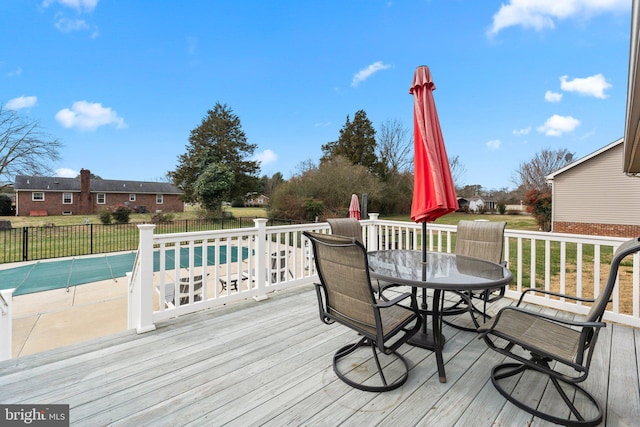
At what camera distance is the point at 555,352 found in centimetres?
161

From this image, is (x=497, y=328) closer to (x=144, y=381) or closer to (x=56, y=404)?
(x=144, y=381)

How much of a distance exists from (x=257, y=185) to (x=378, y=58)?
46.1ft

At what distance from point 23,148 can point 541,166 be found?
3656cm

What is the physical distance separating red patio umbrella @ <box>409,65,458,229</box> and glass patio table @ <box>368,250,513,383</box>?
483 millimetres

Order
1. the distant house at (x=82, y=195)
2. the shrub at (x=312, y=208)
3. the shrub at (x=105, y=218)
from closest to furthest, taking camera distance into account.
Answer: the shrub at (x=312, y=208)
the shrub at (x=105, y=218)
the distant house at (x=82, y=195)

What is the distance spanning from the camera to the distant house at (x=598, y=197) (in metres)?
11.7

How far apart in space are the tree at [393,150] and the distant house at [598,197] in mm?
9527

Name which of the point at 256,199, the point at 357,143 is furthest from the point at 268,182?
the point at 357,143

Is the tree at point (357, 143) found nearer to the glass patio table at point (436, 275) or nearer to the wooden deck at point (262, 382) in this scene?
the glass patio table at point (436, 275)

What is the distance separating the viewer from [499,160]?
22312mm

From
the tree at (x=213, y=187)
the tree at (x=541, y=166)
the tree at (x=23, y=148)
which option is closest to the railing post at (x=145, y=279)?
the tree at (x=213, y=187)

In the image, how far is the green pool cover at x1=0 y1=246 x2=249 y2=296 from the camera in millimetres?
7848

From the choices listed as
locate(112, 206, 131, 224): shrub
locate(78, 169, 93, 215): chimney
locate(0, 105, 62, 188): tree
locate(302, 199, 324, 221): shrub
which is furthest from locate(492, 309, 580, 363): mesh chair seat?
locate(78, 169, 93, 215): chimney

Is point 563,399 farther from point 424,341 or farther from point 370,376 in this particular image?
point 370,376
